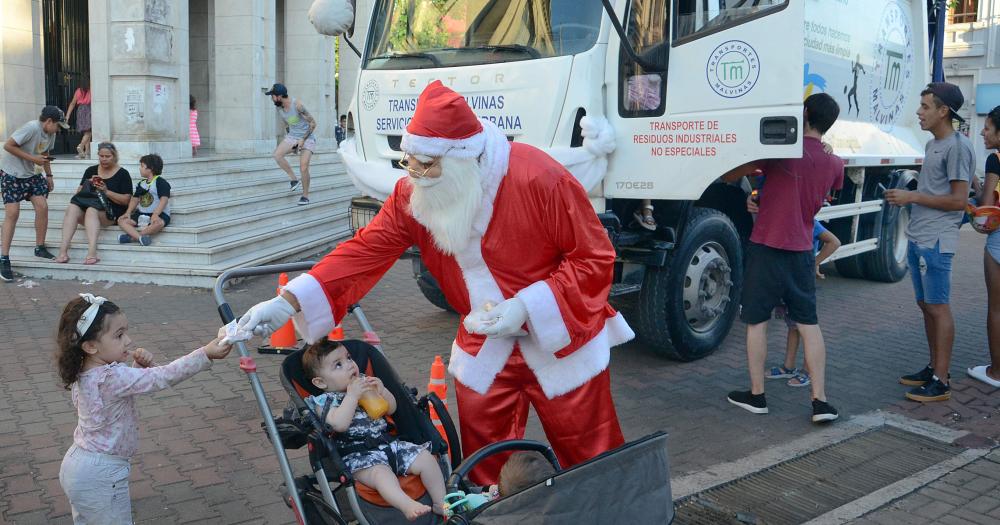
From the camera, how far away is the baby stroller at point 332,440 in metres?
3.28

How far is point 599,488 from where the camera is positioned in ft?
8.41

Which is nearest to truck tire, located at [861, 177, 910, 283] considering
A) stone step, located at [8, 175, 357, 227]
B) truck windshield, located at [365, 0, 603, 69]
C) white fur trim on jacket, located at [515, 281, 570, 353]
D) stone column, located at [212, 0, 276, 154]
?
truck windshield, located at [365, 0, 603, 69]

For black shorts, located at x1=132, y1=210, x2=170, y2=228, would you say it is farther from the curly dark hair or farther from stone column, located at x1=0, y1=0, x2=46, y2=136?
the curly dark hair

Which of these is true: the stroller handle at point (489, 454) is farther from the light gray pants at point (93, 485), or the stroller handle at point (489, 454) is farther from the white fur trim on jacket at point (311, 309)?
the light gray pants at point (93, 485)

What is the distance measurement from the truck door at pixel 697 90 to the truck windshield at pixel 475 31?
0.30m

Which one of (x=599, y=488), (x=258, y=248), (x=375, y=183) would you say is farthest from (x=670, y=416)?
(x=258, y=248)

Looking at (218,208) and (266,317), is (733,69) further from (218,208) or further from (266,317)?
(218,208)

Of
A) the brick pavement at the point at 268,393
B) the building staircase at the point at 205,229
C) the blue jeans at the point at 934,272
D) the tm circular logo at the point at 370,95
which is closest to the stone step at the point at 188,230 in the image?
the building staircase at the point at 205,229

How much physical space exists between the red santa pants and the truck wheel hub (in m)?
3.07

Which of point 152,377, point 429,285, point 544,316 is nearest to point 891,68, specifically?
point 429,285

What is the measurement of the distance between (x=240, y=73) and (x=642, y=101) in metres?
10.6

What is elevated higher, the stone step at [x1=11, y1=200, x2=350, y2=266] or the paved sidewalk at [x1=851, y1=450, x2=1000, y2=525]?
the stone step at [x1=11, y1=200, x2=350, y2=266]

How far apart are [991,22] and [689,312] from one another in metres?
30.1

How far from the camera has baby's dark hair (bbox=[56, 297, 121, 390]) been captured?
3328mm
